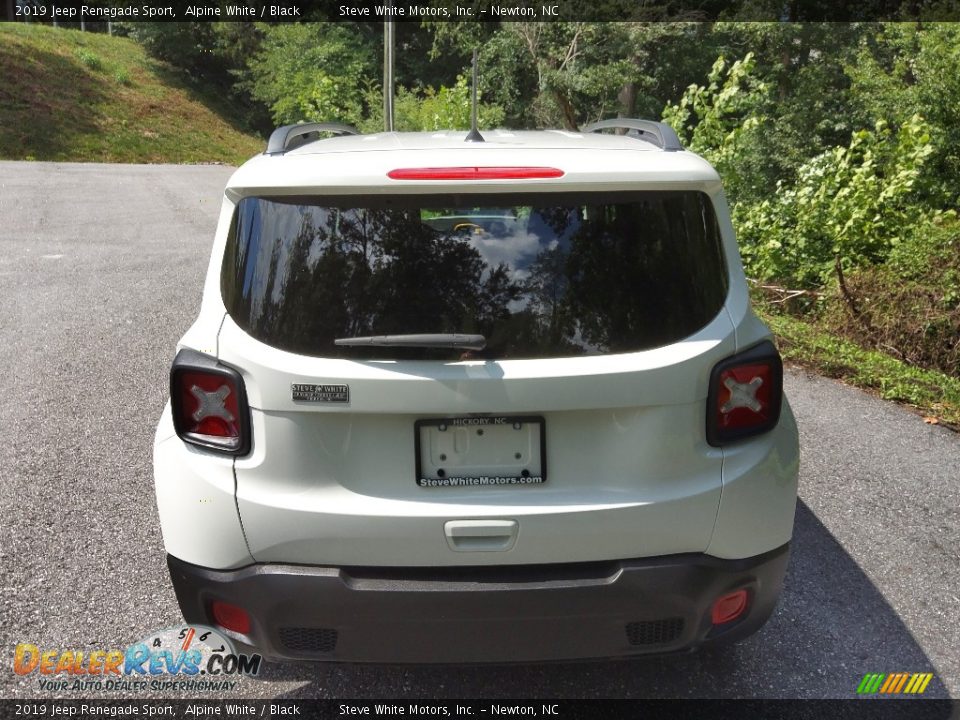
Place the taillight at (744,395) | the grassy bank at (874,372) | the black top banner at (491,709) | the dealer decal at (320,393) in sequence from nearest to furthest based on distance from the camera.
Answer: the dealer decal at (320,393), the taillight at (744,395), the black top banner at (491,709), the grassy bank at (874,372)

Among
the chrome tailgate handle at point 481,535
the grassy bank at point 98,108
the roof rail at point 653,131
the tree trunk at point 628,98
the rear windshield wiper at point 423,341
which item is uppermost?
the roof rail at point 653,131

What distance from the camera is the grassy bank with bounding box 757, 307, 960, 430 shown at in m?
6.05

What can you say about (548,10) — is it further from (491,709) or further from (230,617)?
(230,617)

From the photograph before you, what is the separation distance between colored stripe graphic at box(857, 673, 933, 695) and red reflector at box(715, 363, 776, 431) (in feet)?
3.91

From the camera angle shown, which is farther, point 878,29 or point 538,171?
point 878,29

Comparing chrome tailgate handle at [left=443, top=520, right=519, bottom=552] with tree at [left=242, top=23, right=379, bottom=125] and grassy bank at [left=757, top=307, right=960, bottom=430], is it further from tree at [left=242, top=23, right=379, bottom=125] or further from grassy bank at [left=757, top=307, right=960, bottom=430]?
tree at [left=242, top=23, right=379, bottom=125]

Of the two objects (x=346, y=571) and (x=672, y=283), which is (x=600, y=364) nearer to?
(x=672, y=283)

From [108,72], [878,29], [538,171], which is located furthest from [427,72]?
[538,171]

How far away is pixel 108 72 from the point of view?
4622 cm

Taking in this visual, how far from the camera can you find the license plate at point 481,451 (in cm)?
227

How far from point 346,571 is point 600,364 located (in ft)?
2.94

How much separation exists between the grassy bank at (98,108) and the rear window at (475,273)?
118 ft

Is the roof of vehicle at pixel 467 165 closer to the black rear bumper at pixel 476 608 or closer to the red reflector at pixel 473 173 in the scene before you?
the red reflector at pixel 473 173

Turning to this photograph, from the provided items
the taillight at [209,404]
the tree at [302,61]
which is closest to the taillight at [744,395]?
the taillight at [209,404]
